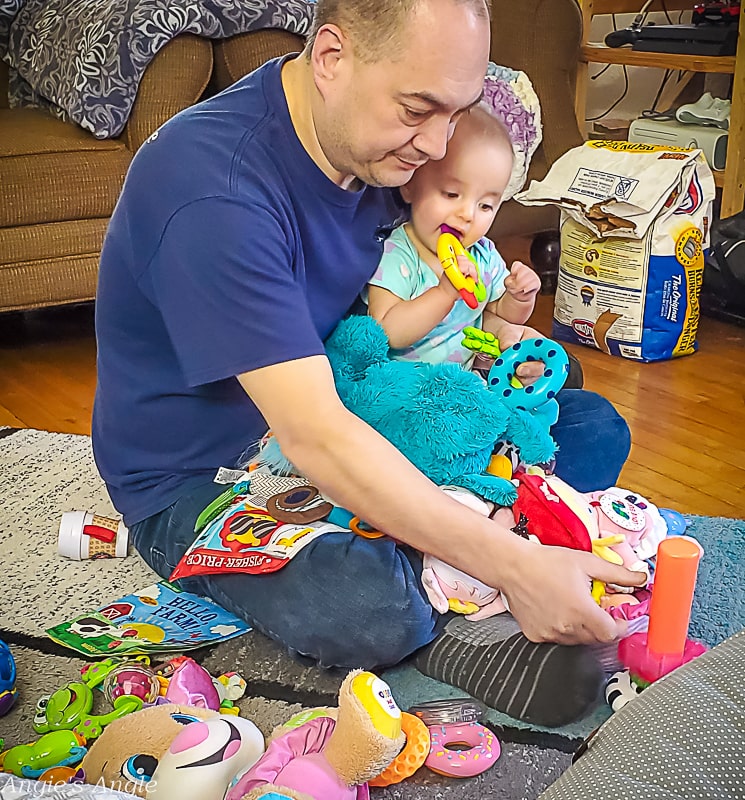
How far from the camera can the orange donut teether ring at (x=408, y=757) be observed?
0.98 m

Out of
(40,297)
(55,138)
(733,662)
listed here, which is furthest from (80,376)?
(733,662)

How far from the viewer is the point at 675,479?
1.66 m

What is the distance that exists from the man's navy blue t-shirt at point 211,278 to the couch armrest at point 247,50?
105 centimetres

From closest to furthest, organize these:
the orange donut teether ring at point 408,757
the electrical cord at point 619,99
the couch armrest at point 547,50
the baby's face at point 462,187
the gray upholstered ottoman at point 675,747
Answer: the gray upholstered ottoman at point 675,747 < the orange donut teether ring at point 408,757 < the baby's face at point 462,187 < the couch armrest at point 547,50 < the electrical cord at point 619,99

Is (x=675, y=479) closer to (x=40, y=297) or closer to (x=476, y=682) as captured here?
(x=476, y=682)

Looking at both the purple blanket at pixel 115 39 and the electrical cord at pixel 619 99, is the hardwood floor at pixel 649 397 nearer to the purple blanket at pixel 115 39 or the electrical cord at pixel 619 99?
the purple blanket at pixel 115 39

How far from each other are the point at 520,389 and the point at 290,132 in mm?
392

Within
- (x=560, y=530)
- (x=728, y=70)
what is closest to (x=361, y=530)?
(x=560, y=530)

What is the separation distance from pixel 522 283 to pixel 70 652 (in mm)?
696

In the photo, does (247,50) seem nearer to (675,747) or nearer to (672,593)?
(672,593)

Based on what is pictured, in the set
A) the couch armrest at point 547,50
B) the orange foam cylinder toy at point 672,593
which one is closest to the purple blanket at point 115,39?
the couch armrest at point 547,50

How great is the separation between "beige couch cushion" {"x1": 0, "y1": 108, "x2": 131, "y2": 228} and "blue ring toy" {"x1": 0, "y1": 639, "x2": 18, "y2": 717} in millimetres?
1138

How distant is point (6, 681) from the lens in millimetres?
1104

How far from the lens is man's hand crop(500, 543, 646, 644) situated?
102 cm
